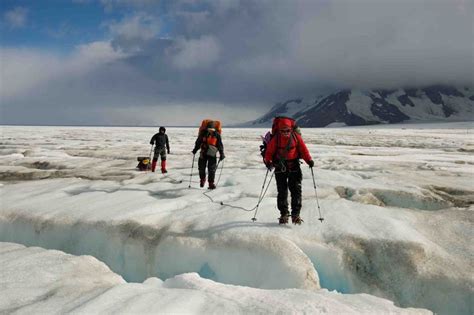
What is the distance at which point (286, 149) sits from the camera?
648 cm

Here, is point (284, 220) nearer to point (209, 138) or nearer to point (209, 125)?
point (209, 138)

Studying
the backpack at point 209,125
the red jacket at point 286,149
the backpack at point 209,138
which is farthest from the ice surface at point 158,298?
the backpack at point 209,125

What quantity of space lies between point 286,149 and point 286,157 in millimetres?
148

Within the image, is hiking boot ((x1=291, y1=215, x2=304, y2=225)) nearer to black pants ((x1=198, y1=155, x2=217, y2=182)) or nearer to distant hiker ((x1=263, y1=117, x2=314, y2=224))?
distant hiker ((x1=263, y1=117, x2=314, y2=224))

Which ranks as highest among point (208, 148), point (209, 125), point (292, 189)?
point (209, 125)

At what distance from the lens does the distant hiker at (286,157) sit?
6516mm

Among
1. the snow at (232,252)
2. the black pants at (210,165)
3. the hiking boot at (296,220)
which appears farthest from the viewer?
the black pants at (210,165)

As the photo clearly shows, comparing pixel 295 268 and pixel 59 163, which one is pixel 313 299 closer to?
pixel 295 268

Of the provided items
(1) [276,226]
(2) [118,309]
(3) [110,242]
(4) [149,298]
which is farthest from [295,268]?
(3) [110,242]

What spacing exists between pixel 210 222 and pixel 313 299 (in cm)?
342

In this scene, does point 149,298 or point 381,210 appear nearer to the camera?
point 149,298

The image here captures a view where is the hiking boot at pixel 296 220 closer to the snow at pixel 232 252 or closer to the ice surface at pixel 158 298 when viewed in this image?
the snow at pixel 232 252

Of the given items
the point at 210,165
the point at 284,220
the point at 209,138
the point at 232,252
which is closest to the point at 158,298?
the point at 232,252

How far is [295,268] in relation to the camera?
5117mm
